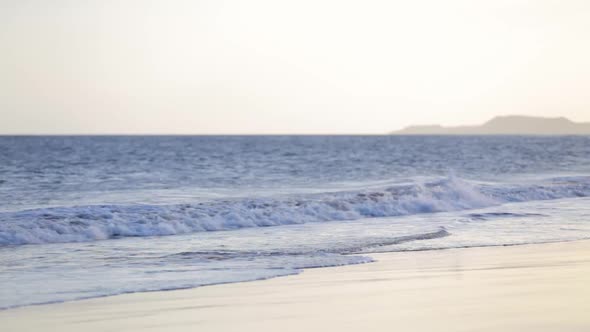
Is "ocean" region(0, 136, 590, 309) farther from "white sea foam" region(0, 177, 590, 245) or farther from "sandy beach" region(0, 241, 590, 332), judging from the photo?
"sandy beach" region(0, 241, 590, 332)

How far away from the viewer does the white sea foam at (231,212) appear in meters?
16.8

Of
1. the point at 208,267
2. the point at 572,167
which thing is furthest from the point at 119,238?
the point at 572,167

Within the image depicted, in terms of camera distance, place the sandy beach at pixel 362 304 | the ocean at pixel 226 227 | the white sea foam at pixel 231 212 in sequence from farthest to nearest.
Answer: the white sea foam at pixel 231 212, the ocean at pixel 226 227, the sandy beach at pixel 362 304

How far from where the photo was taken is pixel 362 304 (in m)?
9.09

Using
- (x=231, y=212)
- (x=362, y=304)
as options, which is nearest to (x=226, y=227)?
(x=231, y=212)

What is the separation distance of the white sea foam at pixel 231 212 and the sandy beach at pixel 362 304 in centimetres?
680

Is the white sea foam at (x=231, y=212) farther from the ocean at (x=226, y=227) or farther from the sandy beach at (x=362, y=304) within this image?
the sandy beach at (x=362, y=304)

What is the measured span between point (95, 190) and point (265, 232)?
49.0 feet

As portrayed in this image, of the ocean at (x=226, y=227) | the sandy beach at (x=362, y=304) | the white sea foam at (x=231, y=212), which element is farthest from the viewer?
the white sea foam at (x=231, y=212)

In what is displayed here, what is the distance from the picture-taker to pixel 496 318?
8.21 meters

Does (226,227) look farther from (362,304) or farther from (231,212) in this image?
(362,304)

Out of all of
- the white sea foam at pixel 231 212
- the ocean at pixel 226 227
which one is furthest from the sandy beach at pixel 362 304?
the white sea foam at pixel 231 212

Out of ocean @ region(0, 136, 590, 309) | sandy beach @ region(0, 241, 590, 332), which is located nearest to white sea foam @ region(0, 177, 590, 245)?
ocean @ region(0, 136, 590, 309)

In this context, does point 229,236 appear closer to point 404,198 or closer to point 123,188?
point 404,198
